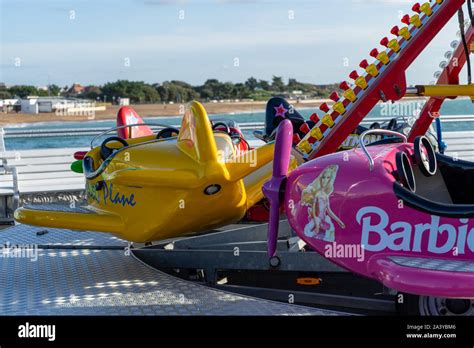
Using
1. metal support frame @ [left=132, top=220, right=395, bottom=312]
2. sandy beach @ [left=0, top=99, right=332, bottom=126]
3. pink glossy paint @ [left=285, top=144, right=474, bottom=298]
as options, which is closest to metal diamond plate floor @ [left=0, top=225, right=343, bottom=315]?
metal support frame @ [left=132, top=220, right=395, bottom=312]

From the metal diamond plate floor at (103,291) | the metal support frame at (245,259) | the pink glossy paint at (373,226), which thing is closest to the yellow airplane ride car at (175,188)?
the metal support frame at (245,259)

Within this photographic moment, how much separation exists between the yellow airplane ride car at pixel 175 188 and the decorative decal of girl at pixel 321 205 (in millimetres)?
1107

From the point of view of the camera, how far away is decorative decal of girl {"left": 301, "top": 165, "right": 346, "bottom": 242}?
4.55 m

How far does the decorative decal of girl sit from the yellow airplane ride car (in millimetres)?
1107

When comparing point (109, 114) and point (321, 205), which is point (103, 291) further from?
point (109, 114)

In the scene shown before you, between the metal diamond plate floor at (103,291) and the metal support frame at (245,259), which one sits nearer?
the metal diamond plate floor at (103,291)

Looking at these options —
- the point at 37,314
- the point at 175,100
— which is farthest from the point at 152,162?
the point at 175,100

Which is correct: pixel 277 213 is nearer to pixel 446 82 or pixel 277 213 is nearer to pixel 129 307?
pixel 129 307

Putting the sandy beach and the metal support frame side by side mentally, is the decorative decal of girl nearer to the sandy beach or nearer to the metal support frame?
the metal support frame

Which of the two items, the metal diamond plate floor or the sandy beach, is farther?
the sandy beach

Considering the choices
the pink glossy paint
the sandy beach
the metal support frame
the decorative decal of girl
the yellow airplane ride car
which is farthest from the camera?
the sandy beach

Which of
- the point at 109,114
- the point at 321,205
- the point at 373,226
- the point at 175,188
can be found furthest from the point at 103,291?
the point at 109,114

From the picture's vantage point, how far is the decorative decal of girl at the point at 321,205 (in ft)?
14.9

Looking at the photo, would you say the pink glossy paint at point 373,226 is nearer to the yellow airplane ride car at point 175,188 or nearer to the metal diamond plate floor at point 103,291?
the metal diamond plate floor at point 103,291
